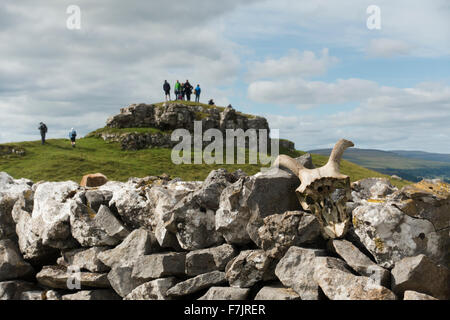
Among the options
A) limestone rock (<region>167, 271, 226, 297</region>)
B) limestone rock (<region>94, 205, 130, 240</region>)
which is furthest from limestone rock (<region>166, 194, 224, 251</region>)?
limestone rock (<region>94, 205, 130, 240</region>)

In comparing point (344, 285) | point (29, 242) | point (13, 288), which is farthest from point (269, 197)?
point (13, 288)

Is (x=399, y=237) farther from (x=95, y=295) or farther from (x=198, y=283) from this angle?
(x=95, y=295)

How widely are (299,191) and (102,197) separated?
5.54 m

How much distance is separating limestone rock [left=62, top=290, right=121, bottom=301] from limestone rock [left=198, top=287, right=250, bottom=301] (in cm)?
274

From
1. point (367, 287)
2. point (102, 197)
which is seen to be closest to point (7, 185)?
point (102, 197)

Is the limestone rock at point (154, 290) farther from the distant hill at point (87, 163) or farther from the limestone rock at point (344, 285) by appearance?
the distant hill at point (87, 163)

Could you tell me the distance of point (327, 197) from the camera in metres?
7.24

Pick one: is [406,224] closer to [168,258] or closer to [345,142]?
[345,142]

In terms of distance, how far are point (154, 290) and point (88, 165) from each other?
2689 cm

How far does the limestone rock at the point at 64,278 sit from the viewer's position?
879cm

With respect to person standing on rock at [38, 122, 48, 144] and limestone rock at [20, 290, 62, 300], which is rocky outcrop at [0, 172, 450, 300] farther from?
person standing on rock at [38, 122, 48, 144]

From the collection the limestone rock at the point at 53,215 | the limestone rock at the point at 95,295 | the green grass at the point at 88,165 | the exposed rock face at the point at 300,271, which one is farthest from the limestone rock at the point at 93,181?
the exposed rock face at the point at 300,271
